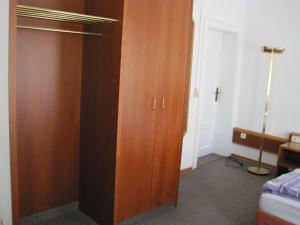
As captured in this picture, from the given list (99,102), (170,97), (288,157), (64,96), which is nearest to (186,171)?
(288,157)

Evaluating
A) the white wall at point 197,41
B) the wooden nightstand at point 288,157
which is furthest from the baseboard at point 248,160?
the white wall at point 197,41

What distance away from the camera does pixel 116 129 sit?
7.39 ft

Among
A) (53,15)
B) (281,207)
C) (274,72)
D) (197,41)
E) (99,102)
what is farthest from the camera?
(274,72)

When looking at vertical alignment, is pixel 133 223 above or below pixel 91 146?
below

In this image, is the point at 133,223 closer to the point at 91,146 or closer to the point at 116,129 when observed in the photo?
the point at 91,146

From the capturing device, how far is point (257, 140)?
175 inches

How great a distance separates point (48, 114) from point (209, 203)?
6.44 feet

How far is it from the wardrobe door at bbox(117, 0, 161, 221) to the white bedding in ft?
3.37

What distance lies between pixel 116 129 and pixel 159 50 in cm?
80

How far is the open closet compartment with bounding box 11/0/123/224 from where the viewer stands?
7.34ft

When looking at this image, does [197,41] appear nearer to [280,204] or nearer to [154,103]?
[154,103]

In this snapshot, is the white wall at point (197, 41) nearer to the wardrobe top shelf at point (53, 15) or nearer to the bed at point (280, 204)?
the bed at point (280, 204)

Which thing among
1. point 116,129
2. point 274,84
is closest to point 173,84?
point 116,129

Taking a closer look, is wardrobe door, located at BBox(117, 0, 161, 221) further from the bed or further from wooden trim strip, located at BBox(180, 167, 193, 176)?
wooden trim strip, located at BBox(180, 167, 193, 176)
